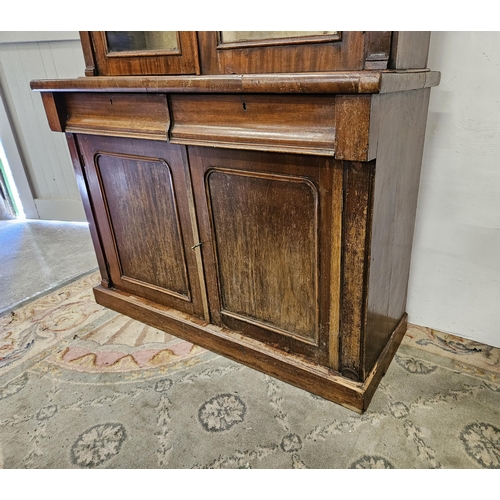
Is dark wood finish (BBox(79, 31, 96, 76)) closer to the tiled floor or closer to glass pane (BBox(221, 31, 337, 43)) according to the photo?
glass pane (BBox(221, 31, 337, 43))

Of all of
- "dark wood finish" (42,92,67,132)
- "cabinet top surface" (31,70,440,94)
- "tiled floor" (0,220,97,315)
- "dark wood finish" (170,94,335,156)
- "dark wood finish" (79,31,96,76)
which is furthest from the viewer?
"tiled floor" (0,220,97,315)

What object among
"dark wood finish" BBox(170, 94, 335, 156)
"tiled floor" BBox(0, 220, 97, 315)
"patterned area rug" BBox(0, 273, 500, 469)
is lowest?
"tiled floor" BBox(0, 220, 97, 315)

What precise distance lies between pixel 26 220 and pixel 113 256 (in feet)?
5.90

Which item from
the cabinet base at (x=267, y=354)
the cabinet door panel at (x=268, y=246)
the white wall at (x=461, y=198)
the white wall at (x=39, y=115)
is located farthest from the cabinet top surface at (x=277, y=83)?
the white wall at (x=39, y=115)

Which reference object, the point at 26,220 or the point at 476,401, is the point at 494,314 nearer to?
the point at 476,401

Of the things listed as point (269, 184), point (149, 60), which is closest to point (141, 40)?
point (149, 60)

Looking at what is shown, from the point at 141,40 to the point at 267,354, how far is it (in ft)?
3.74

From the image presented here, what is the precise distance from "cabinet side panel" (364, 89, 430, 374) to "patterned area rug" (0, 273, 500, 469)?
20 centimetres

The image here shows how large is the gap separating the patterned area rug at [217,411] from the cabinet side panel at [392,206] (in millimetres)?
200

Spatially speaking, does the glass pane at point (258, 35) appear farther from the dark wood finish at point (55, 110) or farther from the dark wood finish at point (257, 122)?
the dark wood finish at point (55, 110)

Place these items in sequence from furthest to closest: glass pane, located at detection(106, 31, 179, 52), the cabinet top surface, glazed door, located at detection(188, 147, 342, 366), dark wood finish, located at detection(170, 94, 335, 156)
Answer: glass pane, located at detection(106, 31, 179, 52)
glazed door, located at detection(188, 147, 342, 366)
dark wood finish, located at detection(170, 94, 335, 156)
the cabinet top surface

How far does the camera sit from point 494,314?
147 cm

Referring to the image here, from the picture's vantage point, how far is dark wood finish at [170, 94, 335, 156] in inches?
38.4

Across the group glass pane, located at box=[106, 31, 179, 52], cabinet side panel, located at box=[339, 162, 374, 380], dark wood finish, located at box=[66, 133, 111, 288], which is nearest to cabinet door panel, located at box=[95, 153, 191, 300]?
dark wood finish, located at box=[66, 133, 111, 288]
